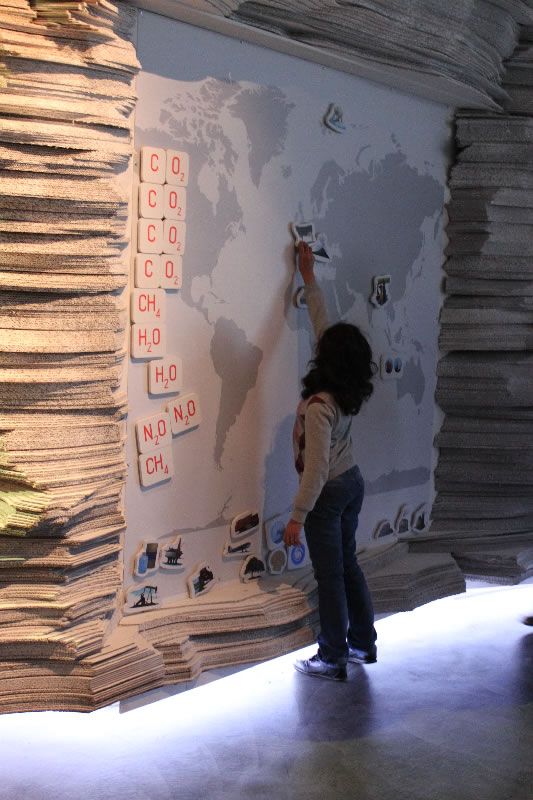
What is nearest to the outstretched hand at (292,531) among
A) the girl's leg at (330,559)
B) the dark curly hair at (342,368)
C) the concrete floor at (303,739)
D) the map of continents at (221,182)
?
the girl's leg at (330,559)

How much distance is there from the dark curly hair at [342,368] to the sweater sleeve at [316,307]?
129mm

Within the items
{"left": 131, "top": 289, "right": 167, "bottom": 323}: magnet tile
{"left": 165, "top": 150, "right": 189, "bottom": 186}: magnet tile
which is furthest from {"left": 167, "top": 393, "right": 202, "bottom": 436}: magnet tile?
{"left": 165, "top": 150, "right": 189, "bottom": 186}: magnet tile

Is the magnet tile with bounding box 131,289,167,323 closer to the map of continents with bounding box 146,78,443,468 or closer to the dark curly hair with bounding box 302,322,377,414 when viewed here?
the map of continents with bounding box 146,78,443,468

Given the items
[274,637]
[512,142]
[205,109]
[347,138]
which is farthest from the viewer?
[512,142]

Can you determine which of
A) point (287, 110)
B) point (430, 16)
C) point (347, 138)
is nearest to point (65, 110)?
point (287, 110)

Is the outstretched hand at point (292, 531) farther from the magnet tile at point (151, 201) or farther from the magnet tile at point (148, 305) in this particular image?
the magnet tile at point (151, 201)

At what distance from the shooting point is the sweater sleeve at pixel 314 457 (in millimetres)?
3758

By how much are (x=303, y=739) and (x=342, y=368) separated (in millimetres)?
1335

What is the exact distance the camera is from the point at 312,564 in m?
4.10

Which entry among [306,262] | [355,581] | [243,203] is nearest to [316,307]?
[306,262]

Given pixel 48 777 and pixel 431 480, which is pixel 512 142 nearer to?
pixel 431 480

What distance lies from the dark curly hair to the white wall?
244mm

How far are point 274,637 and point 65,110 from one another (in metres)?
2.04

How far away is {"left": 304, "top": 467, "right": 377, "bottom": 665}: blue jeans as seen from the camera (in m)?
3.89
